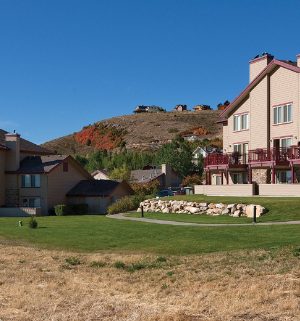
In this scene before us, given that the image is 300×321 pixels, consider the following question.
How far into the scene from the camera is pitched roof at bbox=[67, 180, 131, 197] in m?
59.6

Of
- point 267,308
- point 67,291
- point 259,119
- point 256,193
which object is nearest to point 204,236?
point 67,291

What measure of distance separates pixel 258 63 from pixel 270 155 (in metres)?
9.36

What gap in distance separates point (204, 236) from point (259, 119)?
2396 centimetres

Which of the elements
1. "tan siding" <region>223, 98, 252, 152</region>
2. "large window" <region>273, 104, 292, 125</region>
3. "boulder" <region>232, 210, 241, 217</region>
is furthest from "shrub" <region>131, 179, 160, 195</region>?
"boulder" <region>232, 210, 241, 217</region>

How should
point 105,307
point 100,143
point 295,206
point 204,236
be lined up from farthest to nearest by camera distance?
point 100,143, point 295,206, point 204,236, point 105,307

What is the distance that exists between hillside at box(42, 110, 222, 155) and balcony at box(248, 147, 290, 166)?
93.3 m

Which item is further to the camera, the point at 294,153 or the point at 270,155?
the point at 270,155

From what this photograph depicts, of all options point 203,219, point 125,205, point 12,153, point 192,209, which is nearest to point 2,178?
point 12,153

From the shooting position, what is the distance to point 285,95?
44250mm

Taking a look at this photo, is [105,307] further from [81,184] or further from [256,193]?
[81,184]

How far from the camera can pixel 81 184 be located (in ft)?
206

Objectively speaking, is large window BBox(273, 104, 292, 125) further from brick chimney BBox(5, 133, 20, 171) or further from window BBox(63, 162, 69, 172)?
brick chimney BBox(5, 133, 20, 171)

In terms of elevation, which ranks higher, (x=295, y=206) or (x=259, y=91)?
(x=259, y=91)

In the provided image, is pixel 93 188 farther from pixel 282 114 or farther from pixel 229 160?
pixel 282 114
